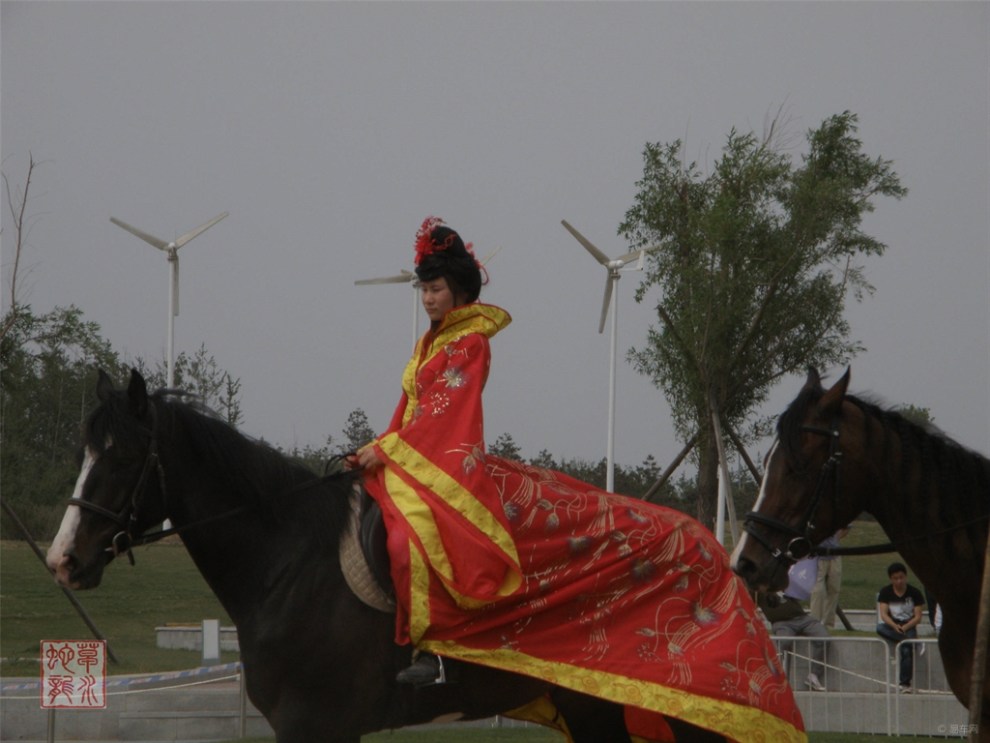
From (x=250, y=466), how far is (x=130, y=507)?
0.51m

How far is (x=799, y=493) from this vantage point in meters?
5.26

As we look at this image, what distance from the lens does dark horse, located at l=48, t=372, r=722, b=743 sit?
194 inches

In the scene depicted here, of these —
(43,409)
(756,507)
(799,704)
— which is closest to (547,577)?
(756,507)

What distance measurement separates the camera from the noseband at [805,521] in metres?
5.19

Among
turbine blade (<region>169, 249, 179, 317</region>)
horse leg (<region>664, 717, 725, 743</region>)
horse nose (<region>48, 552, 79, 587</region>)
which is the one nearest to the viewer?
horse nose (<region>48, 552, 79, 587</region>)

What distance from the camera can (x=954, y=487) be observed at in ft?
17.6

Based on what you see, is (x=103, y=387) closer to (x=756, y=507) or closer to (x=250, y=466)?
(x=250, y=466)

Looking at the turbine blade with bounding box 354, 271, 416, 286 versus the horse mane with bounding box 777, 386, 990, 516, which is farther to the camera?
the turbine blade with bounding box 354, 271, 416, 286

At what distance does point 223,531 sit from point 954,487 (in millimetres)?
3021

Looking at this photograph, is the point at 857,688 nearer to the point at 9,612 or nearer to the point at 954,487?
the point at 954,487

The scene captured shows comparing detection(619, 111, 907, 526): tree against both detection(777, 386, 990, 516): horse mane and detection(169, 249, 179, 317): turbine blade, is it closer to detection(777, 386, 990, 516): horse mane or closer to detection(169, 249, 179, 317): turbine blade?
detection(169, 249, 179, 317): turbine blade

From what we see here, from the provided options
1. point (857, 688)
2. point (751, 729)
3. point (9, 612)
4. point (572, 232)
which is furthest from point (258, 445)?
Result: point (572, 232)

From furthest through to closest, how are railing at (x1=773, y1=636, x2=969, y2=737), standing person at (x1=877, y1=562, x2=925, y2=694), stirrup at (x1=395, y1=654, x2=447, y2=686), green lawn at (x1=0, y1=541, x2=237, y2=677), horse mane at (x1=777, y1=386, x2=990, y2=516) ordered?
green lawn at (x1=0, y1=541, x2=237, y2=677), standing person at (x1=877, y1=562, x2=925, y2=694), railing at (x1=773, y1=636, x2=969, y2=737), horse mane at (x1=777, y1=386, x2=990, y2=516), stirrup at (x1=395, y1=654, x2=447, y2=686)

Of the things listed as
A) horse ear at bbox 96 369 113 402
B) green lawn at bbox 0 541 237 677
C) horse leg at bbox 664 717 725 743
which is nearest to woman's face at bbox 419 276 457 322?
horse ear at bbox 96 369 113 402
